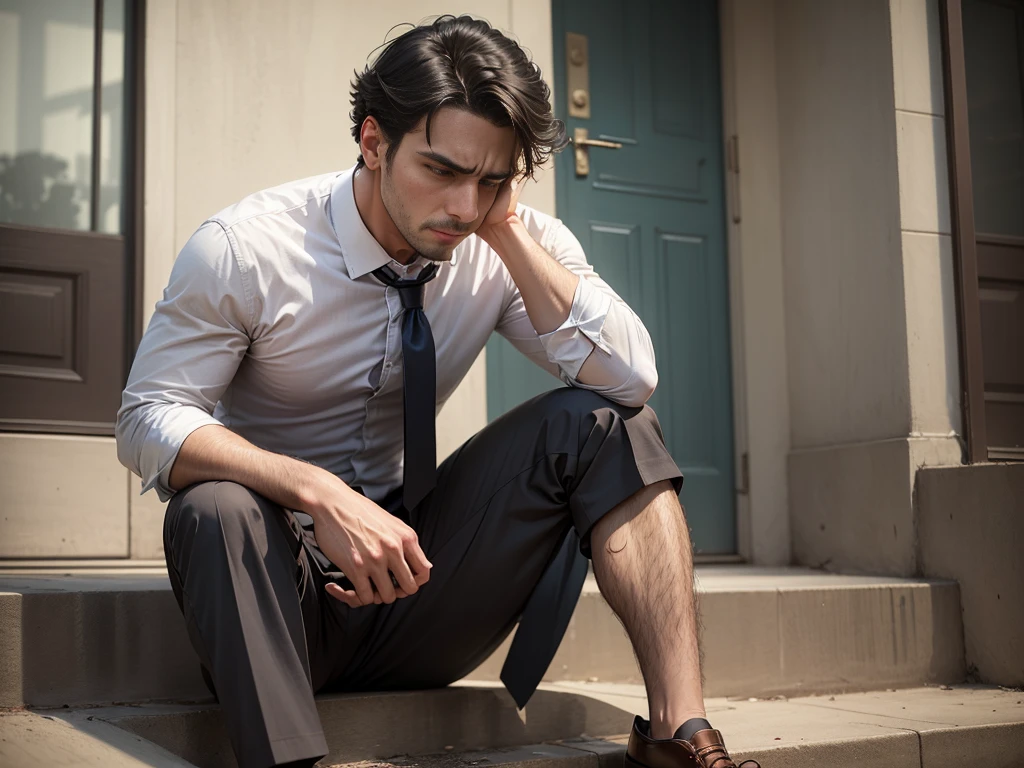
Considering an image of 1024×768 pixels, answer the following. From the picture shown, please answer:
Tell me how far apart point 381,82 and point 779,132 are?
2.86 m

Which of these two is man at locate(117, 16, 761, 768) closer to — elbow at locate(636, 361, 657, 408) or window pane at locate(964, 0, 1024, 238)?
elbow at locate(636, 361, 657, 408)

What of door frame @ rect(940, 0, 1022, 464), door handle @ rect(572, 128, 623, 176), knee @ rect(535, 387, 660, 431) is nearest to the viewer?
knee @ rect(535, 387, 660, 431)

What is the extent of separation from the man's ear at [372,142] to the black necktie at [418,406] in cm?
33

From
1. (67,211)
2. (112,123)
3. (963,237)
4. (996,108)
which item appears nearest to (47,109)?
(112,123)

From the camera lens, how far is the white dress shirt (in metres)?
1.95

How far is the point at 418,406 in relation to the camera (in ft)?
6.72

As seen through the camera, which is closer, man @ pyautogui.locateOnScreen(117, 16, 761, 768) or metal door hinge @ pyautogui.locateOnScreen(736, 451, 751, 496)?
man @ pyautogui.locateOnScreen(117, 16, 761, 768)

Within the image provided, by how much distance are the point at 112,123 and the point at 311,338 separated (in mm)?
1905

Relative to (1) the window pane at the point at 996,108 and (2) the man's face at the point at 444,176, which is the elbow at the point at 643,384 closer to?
(2) the man's face at the point at 444,176

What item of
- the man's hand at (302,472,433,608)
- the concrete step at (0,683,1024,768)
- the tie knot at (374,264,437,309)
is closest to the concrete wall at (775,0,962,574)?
the concrete step at (0,683,1024,768)

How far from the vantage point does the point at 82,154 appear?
3555mm

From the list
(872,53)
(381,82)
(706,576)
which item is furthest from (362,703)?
(872,53)

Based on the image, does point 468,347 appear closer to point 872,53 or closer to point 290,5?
point 290,5

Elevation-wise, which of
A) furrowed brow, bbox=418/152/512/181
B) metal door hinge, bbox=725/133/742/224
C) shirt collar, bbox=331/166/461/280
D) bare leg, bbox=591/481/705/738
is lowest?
bare leg, bbox=591/481/705/738
